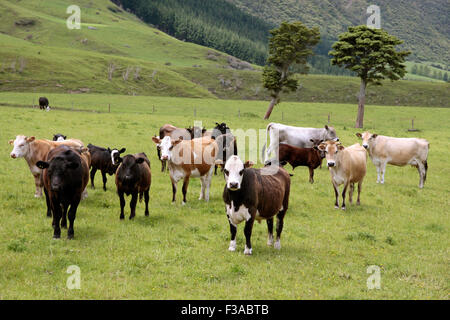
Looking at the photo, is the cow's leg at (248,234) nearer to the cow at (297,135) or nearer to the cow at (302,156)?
the cow at (302,156)

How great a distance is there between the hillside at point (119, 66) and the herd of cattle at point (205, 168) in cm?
6224

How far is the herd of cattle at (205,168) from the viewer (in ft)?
31.8

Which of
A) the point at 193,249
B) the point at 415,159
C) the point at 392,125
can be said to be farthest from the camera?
the point at 392,125

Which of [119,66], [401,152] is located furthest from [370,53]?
[119,66]

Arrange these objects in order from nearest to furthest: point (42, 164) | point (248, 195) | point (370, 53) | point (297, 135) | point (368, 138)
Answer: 1. point (248, 195)
2. point (42, 164)
3. point (368, 138)
4. point (297, 135)
5. point (370, 53)

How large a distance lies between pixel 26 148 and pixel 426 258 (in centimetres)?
1256

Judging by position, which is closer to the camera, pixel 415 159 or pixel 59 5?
pixel 415 159

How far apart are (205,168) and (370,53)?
3221cm

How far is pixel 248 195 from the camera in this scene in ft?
31.0

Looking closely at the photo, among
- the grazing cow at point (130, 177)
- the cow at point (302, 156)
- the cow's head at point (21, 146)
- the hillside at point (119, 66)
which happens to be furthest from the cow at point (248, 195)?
the hillside at point (119, 66)

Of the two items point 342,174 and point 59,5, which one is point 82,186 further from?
point 59,5

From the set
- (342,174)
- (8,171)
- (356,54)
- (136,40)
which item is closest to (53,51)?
(136,40)

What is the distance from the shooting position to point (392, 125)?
51.9 m

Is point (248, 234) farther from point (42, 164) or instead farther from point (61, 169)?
point (42, 164)
